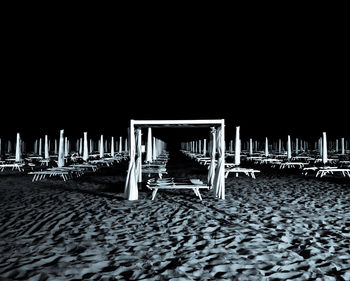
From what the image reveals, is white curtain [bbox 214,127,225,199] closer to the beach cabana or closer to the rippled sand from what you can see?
the beach cabana

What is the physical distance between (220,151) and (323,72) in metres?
6.20

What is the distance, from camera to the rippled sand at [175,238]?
3.26m

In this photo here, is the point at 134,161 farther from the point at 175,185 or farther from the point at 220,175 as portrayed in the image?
the point at 220,175

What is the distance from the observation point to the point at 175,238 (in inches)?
173

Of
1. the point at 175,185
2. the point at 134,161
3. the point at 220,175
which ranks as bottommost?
the point at 175,185

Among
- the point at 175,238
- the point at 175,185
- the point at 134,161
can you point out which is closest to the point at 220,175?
the point at 175,185

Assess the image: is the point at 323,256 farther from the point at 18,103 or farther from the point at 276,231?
the point at 18,103

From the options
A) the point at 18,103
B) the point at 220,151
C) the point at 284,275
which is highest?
the point at 18,103

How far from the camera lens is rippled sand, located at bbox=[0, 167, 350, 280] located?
326 cm

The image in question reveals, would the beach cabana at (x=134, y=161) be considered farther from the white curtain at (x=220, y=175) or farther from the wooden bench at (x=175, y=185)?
the wooden bench at (x=175, y=185)

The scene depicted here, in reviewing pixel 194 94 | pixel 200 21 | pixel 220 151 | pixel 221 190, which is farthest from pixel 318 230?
pixel 194 94

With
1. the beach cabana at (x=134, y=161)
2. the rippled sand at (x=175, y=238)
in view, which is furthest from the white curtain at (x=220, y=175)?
the rippled sand at (x=175, y=238)

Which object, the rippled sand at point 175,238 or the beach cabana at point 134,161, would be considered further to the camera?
the beach cabana at point 134,161

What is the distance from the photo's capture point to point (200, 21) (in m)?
7.49
